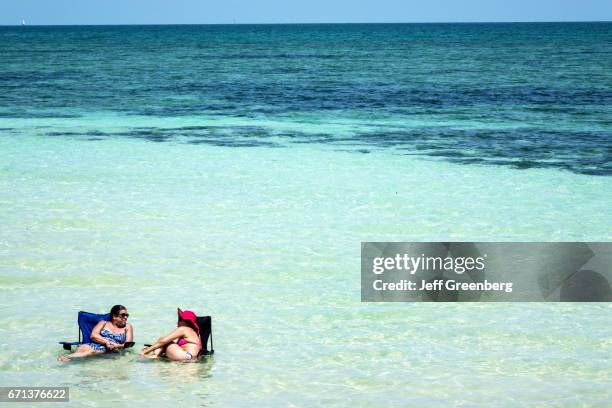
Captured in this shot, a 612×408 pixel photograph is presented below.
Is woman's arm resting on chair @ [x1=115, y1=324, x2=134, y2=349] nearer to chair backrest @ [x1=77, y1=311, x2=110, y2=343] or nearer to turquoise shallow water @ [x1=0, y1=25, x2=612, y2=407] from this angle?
turquoise shallow water @ [x1=0, y1=25, x2=612, y2=407]

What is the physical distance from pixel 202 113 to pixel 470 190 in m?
17.6

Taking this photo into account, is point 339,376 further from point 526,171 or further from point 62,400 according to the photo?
point 526,171

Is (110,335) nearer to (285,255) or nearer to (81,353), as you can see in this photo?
(81,353)

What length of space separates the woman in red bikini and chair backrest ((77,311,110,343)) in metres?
0.75

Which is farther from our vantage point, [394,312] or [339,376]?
[394,312]

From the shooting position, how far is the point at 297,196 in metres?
19.0

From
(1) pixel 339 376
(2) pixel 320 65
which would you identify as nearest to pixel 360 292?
(1) pixel 339 376

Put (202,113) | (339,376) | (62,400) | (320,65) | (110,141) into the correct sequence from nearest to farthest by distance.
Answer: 1. (62,400)
2. (339,376)
3. (110,141)
4. (202,113)
5. (320,65)

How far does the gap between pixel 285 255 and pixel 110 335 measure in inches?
181

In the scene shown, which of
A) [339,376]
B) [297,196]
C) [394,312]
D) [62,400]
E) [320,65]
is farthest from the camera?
[320,65]

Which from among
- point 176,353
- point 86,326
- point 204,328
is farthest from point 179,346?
point 86,326

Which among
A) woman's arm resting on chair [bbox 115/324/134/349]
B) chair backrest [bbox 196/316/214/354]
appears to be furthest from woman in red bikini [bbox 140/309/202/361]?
woman's arm resting on chair [bbox 115/324/134/349]

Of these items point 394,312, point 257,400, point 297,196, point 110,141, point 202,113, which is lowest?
point 257,400

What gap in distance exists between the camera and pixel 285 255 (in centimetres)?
1450
